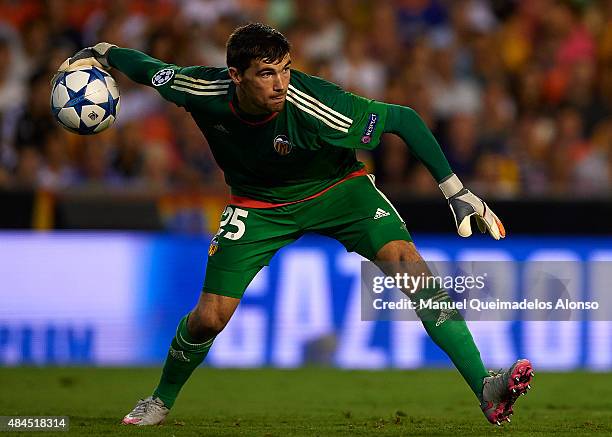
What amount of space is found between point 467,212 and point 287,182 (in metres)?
1.08

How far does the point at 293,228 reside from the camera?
6969 mm

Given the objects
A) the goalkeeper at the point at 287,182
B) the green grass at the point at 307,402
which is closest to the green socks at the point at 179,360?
the goalkeeper at the point at 287,182

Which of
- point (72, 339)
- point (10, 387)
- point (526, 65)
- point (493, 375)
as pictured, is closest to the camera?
point (493, 375)

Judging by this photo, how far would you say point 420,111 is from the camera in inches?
493

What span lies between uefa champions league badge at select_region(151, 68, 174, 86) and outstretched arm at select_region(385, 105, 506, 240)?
4.28 feet

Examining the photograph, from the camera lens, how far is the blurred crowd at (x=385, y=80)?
38.5 feet

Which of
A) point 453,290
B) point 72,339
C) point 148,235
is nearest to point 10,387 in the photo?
point 72,339

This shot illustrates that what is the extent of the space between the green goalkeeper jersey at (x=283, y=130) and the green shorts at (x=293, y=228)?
0.09 meters

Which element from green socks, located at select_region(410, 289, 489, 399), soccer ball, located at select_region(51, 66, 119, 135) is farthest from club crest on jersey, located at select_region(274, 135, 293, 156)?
soccer ball, located at select_region(51, 66, 119, 135)

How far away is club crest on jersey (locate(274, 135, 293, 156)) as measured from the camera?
6.62m

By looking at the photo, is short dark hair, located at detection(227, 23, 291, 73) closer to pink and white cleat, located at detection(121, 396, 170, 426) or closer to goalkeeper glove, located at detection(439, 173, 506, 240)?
goalkeeper glove, located at detection(439, 173, 506, 240)

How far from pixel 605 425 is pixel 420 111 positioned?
606 centimetres

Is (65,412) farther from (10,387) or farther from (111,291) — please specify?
(111,291)

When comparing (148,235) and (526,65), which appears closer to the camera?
(148,235)
